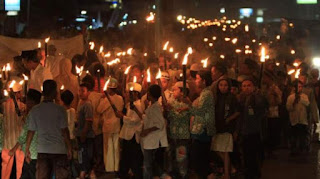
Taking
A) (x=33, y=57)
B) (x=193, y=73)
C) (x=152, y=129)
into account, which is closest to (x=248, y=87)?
(x=193, y=73)

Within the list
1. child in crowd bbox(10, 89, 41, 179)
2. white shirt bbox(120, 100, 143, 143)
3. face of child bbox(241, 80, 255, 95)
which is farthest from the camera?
face of child bbox(241, 80, 255, 95)

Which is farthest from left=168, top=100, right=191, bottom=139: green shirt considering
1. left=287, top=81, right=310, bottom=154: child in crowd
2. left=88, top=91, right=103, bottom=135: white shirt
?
left=287, top=81, right=310, bottom=154: child in crowd

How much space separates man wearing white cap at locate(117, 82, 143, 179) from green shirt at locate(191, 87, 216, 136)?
92cm

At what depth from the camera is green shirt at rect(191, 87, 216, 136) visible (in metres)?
11.0

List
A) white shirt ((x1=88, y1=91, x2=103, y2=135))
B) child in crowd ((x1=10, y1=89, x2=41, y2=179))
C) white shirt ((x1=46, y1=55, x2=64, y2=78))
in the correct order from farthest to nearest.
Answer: white shirt ((x1=46, y1=55, x2=64, y2=78)) → white shirt ((x1=88, y1=91, x2=103, y2=135)) → child in crowd ((x1=10, y1=89, x2=41, y2=179))

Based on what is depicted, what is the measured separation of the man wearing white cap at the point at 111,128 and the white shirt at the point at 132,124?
26.7 inches

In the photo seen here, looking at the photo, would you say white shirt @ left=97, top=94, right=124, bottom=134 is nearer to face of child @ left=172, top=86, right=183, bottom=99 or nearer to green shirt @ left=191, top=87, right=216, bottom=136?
face of child @ left=172, top=86, right=183, bottom=99

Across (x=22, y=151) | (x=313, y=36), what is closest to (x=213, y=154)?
(x=22, y=151)

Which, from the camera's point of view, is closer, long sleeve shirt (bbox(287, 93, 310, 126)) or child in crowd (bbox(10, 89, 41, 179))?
child in crowd (bbox(10, 89, 41, 179))

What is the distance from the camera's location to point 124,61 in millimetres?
16812

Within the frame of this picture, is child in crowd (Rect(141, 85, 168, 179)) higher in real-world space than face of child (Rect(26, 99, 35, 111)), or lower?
lower

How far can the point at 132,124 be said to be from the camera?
11.1m

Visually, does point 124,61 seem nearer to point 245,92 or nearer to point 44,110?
point 245,92

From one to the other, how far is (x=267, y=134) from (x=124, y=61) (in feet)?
13.1
